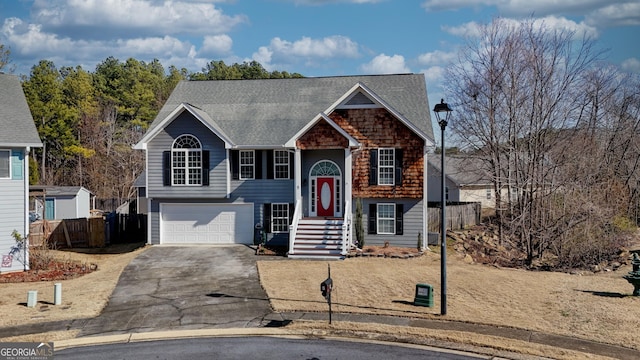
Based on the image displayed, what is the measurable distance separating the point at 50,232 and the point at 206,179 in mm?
8523

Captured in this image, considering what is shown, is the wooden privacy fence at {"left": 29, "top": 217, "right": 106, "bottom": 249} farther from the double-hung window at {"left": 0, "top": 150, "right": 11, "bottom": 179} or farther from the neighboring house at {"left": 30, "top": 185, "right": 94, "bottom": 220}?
the neighboring house at {"left": 30, "top": 185, "right": 94, "bottom": 220}

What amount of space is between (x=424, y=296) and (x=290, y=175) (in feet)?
41.3

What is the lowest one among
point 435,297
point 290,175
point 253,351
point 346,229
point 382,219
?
point 253,351

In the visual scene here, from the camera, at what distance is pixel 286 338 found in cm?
1469

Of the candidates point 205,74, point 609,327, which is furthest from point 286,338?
point 205,74

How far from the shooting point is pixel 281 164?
93.7 feet

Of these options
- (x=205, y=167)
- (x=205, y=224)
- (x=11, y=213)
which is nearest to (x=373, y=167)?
(x=205, y=167)

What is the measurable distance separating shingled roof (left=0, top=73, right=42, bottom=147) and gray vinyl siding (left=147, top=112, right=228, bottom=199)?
5393 millimetres

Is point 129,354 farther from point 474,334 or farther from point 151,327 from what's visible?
point 474,334

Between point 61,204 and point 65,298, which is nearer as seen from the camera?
point 65,298

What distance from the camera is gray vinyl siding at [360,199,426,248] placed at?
27672 mm

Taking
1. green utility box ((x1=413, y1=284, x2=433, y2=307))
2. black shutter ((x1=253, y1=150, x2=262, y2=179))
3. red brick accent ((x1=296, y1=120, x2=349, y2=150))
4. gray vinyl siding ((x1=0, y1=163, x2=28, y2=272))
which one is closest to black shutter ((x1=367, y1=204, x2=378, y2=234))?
red brick accent ((x1=296, y1=120, x2=349, y2=150))

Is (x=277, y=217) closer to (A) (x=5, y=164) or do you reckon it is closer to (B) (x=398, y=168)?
(B) (x=398, y=168)

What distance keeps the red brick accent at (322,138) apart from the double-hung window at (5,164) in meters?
12.4
